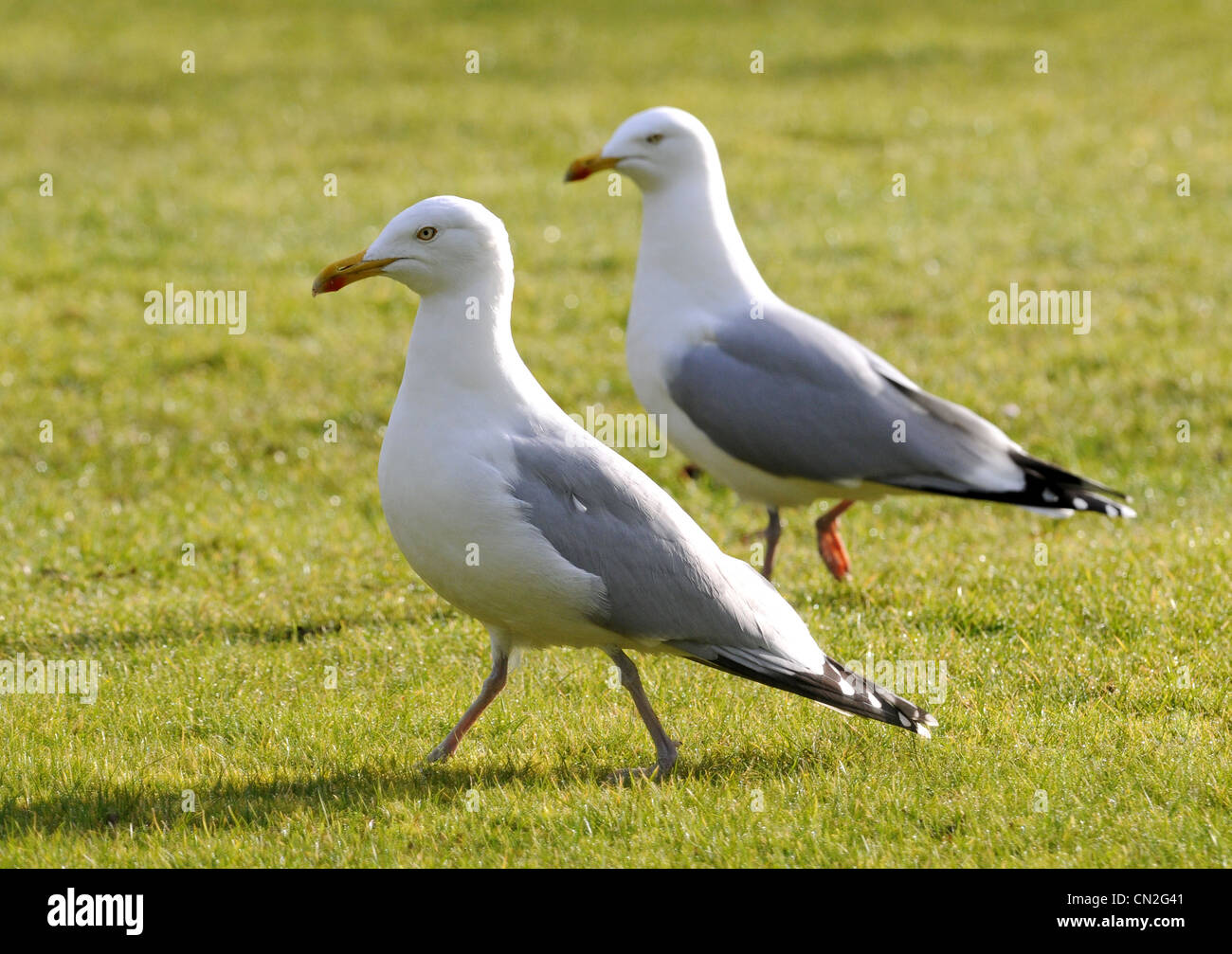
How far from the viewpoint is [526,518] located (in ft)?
15.6

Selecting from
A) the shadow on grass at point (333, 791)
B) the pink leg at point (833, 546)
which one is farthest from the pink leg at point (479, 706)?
the pink leg at point (833, 546)

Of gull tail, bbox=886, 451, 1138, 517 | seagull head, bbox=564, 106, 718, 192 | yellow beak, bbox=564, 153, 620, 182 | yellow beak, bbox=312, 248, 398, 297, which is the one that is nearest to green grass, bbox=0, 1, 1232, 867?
gull tail, bbox=886, 451, 1138, 517

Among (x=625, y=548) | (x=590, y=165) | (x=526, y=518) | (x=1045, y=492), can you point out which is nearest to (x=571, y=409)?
(x=590, y=165)

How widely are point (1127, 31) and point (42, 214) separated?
15.9 meters

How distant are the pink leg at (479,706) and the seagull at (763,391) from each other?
80.1 inches

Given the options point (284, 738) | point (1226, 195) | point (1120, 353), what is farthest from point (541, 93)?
point (284, 738)

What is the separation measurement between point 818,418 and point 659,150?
1.57 m

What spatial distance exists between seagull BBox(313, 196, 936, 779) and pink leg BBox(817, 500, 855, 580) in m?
2.03

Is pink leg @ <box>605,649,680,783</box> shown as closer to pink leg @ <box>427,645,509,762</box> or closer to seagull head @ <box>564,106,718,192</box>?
pink leg @ <box>427,645,509,762</box>

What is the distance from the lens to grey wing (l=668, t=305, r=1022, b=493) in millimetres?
6797

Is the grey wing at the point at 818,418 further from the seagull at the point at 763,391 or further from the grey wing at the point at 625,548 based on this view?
the grey wing at the point at 625,548

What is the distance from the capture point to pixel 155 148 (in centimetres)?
1644

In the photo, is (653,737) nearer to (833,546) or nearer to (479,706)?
(479,706)

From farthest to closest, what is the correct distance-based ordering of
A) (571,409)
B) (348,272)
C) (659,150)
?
(571,409)
(659,150)
(348,272)
